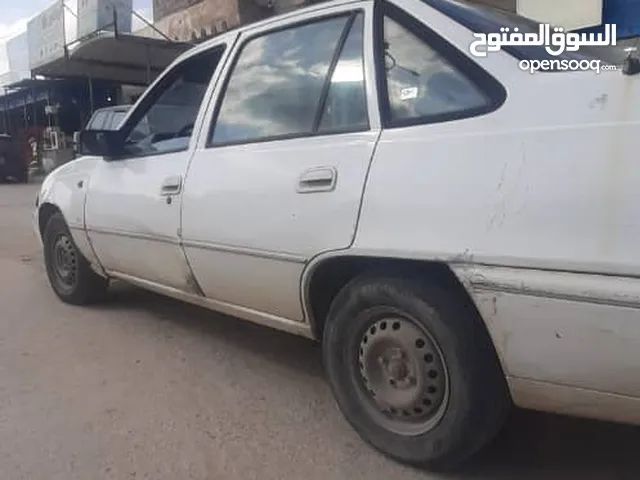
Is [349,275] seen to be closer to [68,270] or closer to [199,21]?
[68,270]

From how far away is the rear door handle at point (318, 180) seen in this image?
2660 millimetres

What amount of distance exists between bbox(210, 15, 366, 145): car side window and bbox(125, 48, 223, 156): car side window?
29 cm

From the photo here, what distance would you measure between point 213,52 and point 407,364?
2087 mm

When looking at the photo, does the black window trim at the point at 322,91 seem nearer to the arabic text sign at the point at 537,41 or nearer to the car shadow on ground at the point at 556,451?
the arabic text sign at the point at 537,41

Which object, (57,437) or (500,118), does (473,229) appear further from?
(57,437)

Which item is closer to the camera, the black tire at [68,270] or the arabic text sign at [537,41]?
the arabic text sign at [537,41]

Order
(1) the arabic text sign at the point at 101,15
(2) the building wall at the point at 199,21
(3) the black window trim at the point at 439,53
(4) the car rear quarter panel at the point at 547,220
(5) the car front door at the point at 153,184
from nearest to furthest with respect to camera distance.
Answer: (4) the car rear quarter panel at the point at 547,220
(3) the black window trim at the point at 439,53
(5) the car front door at the point at 153,184
(2) the building wall at the point at 199,21
(1) the arabic text sign at the point at 101,15

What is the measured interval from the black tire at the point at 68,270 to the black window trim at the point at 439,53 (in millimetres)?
3009

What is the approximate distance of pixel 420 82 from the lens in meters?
2.54

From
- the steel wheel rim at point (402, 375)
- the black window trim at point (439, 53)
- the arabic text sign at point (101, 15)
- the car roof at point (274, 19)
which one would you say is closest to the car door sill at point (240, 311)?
the steel wheel rim at point (402, 375)

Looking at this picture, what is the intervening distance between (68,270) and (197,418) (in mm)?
2465

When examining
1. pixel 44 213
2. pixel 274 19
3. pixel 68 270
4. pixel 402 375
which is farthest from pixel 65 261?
pixel 402 375

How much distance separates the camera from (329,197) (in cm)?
266

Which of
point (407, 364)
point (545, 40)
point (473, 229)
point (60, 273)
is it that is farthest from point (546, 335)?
point (60, 273)
